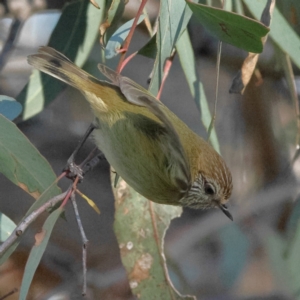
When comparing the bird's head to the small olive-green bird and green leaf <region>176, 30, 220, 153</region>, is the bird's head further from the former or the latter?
green leaf <region>176, 30, 220, 153</region>

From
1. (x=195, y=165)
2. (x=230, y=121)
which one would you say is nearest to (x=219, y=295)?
(x=230, y=121)

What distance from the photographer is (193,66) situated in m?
1.35

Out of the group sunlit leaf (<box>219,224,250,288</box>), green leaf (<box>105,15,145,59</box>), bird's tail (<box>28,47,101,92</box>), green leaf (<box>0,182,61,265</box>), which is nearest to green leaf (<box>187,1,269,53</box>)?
green leaf (<box>105,15,145,59</box>)

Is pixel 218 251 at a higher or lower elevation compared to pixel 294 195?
lower

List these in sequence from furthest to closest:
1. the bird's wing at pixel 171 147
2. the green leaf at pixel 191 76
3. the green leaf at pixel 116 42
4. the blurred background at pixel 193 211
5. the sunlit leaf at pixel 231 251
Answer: the sunlit leaf at pixel 231 251 < the blurred background at pixel 193 211 < the green leaf at pixel 191 76 < the green leaf at pixel 116 42 < the bird's wing at pixel 171 147

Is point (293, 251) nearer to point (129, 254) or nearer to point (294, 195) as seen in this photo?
point (294, 195)

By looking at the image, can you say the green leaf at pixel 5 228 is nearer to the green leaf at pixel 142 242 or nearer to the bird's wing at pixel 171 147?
A: the green leaf at pixel 142 242

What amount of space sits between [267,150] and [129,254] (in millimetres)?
1126

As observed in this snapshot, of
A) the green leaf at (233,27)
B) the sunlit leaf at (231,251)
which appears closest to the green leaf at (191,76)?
the green leaf at (233,27)

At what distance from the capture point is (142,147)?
42.3 inches

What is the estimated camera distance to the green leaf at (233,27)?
0.79m

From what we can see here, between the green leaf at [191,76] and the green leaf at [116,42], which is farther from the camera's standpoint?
the green leaf at [191,76]

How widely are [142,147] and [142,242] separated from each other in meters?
0.27

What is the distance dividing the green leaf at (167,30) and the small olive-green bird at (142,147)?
2.4 inches
